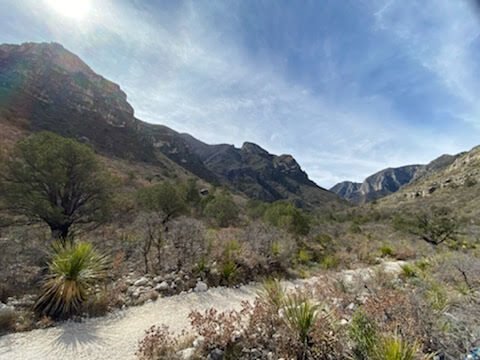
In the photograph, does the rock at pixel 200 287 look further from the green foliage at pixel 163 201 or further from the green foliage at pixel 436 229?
the green foliage at pixel 436 229

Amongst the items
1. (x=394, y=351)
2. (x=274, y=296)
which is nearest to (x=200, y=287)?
(x=274, y=296)

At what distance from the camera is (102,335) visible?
4.60 meters

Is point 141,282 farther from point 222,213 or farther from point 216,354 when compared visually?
point 222,213

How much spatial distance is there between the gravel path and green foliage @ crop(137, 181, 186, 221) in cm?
1266

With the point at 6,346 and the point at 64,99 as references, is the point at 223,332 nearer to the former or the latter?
the point at 6,346

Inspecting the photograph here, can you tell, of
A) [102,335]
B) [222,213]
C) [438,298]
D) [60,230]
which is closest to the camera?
[102,335]

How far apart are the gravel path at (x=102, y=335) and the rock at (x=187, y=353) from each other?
77 cm

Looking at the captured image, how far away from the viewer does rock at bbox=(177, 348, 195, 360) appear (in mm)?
3797

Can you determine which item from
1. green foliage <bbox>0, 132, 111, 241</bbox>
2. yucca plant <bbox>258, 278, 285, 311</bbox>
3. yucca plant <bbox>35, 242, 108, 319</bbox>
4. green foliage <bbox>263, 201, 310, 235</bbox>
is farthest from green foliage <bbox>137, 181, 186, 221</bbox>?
yucca plant <bbox>258, 278, 285, 311</bbox>

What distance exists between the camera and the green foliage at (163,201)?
1838cm

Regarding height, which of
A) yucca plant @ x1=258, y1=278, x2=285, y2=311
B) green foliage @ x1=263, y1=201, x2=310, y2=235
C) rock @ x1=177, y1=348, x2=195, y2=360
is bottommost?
rock @ x1=177, y1=348, x2=195, y2=360

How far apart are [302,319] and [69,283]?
4.82 meters

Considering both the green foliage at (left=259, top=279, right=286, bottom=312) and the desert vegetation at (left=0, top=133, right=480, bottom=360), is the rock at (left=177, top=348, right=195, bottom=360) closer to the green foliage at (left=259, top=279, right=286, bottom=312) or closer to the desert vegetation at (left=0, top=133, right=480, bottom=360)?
the desert vegetation at (left=0, top=133, right=480, bottom=360)

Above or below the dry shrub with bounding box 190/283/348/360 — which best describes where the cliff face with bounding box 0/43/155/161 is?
above
